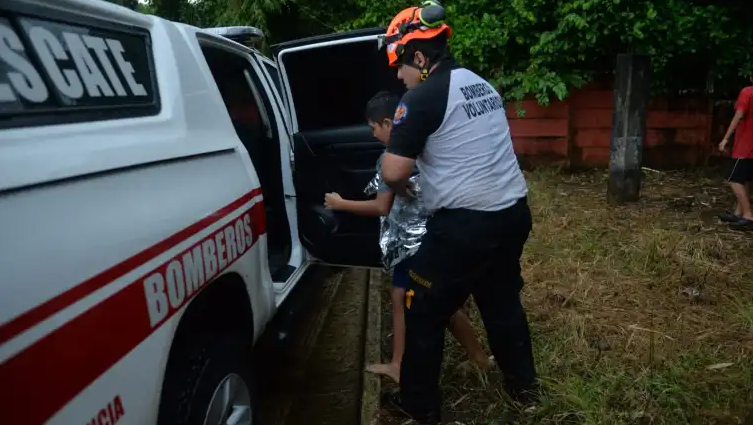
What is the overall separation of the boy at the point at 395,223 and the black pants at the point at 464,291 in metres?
0.30

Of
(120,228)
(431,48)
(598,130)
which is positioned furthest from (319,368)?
(598,130)

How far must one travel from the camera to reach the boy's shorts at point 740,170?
545 cm

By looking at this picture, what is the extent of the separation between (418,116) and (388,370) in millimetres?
1484

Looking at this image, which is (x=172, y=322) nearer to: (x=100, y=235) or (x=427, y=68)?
(x=100, y=235)

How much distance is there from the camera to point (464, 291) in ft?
7.88

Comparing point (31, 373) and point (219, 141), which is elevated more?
point (219, 141)

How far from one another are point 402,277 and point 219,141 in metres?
1.16

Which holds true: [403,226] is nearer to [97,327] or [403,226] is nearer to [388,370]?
[388,370]

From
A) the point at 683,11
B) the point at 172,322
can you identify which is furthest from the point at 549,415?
the point at 683,11

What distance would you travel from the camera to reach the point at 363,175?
11.8 feet

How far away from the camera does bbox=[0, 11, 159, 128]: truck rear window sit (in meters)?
1.35

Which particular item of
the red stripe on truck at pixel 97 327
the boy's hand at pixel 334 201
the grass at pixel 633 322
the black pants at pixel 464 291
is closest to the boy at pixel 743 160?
the grass at pixel 633 322

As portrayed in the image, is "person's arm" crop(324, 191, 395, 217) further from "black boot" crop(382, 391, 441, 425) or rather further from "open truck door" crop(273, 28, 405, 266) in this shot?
"black boot" crop(382, 391, 441, 425)

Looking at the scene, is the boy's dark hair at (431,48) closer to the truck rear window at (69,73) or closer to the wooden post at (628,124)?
the truck rear window at (69,73)
